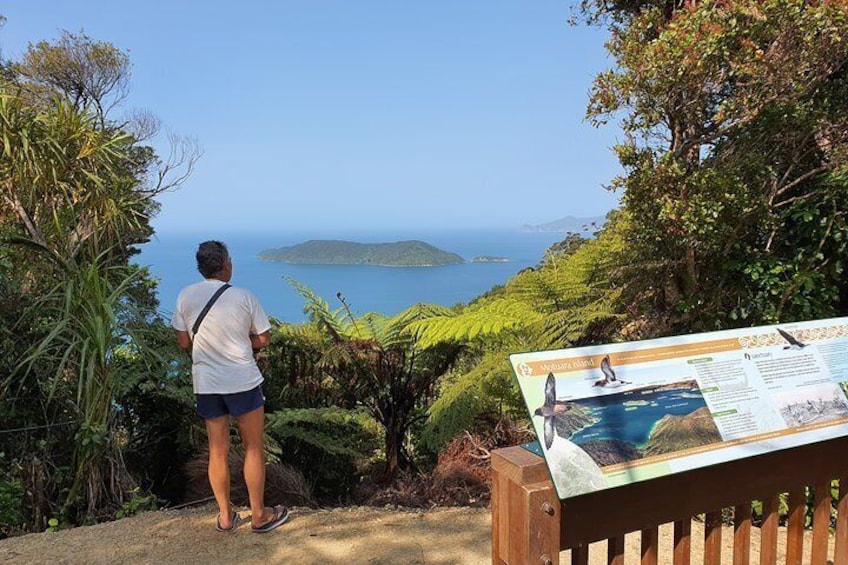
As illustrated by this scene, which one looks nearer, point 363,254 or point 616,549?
point 616,549

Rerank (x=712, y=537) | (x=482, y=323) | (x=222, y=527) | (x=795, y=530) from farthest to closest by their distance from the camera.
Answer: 1. (x=482, y=323)
2. (x=222, y=527)
3. (x=795, y=530)
4. (x=712, y=537)

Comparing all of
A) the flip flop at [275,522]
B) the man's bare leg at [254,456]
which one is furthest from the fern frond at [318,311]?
the man's bare leg at [254,456]

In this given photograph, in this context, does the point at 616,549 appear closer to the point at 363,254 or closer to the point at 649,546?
the point at 649,546

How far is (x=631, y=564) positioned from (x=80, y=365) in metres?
3.08

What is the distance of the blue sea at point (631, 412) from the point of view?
1447 mm

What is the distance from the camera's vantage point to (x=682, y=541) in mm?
1655

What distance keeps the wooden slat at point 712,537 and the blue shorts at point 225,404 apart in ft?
6.63

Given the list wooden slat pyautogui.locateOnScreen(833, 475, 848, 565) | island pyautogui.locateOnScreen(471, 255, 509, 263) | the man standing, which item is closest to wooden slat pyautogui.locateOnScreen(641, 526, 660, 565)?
wooden slat pyautogui.locateOnScreen(833, 475, 848, 565)

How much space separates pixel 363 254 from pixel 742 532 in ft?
45.9

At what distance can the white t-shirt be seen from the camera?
271 centimetres

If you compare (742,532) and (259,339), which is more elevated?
(259,339)

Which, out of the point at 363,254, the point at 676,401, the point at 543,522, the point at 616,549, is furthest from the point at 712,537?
the point at 363,254

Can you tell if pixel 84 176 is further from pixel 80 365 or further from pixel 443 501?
pixel 443 501

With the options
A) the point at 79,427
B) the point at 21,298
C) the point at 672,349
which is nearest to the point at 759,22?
the point at 672,349
